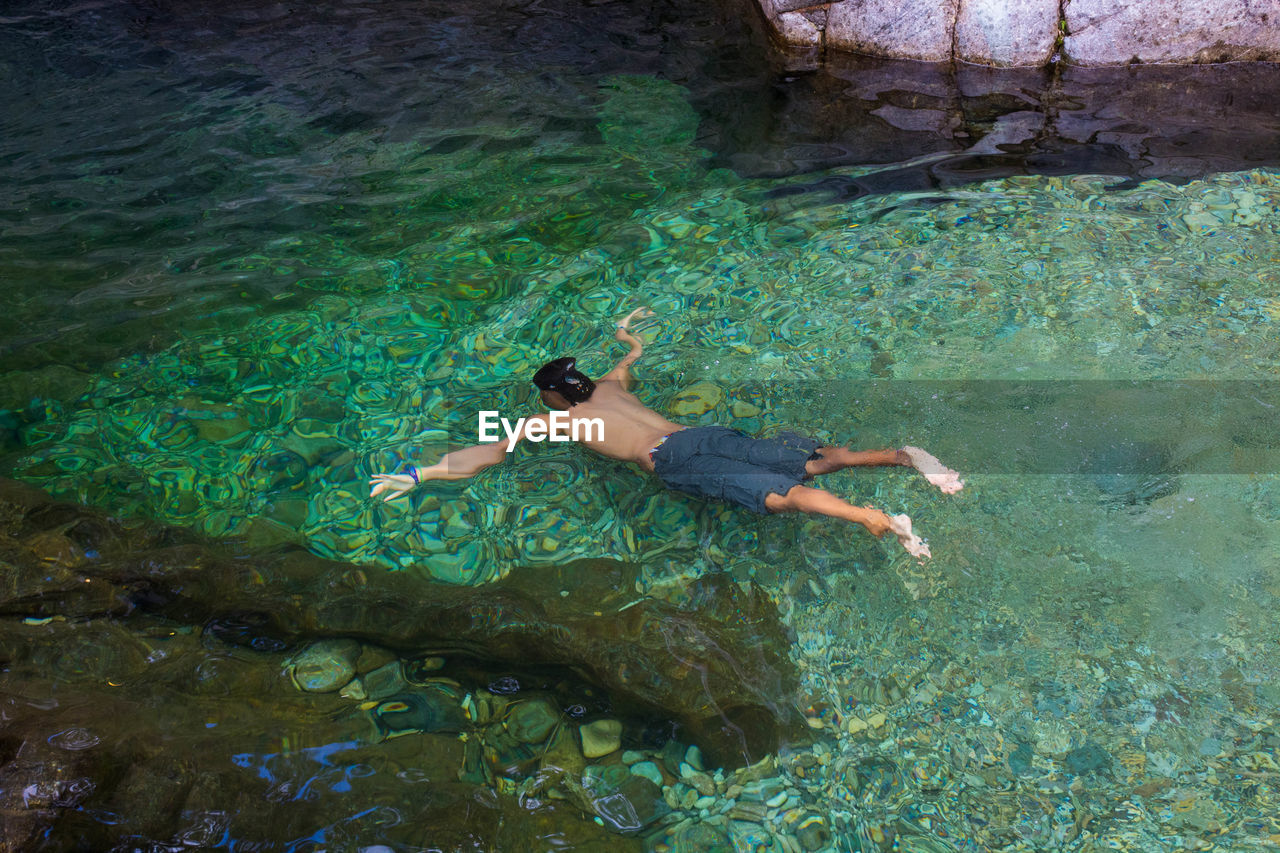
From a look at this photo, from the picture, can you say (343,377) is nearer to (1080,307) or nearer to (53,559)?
(53,559)

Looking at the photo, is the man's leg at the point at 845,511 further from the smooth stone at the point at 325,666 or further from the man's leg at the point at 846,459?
the smooth stone at the point at 325,666

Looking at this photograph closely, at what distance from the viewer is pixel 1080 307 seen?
5496mm

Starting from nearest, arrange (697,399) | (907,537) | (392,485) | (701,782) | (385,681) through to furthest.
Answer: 1. (701,782)
2. (907,537)
3. (385,681)
4. (392,485)
5. (697,399)

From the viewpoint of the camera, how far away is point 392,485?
495 centimetres

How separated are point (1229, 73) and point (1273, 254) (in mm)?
3712

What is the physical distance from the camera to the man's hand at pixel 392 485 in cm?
491

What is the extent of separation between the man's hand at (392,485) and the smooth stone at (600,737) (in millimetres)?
1890

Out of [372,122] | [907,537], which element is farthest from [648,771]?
[372,122]

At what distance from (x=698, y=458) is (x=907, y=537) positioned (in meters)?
1.15

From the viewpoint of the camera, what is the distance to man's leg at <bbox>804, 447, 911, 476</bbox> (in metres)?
4.38

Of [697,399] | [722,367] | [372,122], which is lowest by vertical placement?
[697,399]

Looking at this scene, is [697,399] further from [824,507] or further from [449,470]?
[449,470]

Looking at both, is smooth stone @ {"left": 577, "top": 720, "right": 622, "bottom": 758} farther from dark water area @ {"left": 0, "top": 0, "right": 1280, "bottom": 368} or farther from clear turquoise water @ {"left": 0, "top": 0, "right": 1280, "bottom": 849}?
dark water area @ {"left": 0, "top": 0, "right": 1280, "bottom": 368}

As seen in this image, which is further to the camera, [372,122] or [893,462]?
[372,122]
